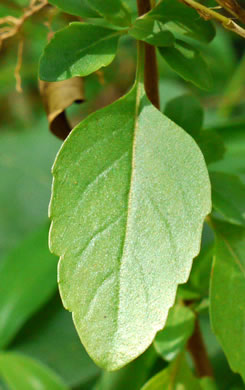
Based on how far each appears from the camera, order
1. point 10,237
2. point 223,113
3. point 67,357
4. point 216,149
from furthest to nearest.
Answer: point 223,113 → point 10,237 → point 67,357 → point 216,149

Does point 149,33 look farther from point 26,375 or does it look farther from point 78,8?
point 26,375

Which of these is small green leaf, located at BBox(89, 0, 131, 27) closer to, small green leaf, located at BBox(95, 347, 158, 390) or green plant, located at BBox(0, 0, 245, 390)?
green plant, located at BBox(0, 0, 245, 390)

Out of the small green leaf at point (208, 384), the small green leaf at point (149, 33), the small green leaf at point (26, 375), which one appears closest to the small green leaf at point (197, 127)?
the small green leaf at point (149, 33)

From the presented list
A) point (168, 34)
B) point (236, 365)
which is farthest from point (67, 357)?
point (168, 34)

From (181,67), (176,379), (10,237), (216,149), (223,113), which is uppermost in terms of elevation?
(181,67)

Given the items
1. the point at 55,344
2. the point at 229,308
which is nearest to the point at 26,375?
the point at 55,344

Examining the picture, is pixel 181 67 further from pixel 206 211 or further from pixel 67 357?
pixel 67 357

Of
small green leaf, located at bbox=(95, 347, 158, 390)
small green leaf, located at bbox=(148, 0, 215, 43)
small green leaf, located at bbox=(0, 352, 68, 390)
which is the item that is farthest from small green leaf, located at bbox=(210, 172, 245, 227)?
small green leaf, located at bbox=(0, 352, 68, 390)
